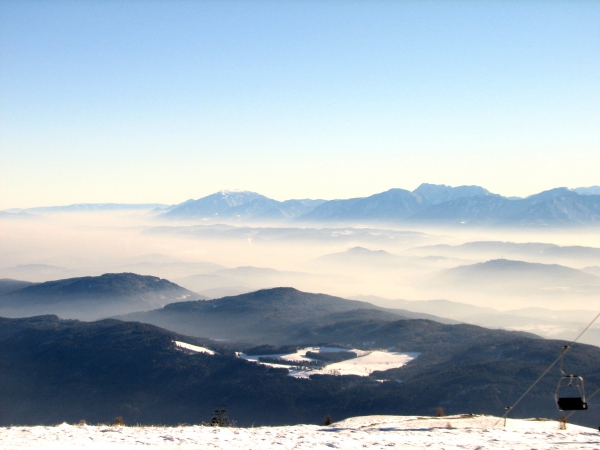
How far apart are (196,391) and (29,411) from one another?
58670 millimetres

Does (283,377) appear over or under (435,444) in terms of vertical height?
under

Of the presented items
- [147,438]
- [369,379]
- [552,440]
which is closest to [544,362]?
[369,379]

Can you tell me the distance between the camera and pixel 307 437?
34.1 m

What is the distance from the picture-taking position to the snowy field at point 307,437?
30562mm

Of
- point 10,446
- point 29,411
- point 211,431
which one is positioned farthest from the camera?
point 29,411

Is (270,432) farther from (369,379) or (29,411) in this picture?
(29,411)

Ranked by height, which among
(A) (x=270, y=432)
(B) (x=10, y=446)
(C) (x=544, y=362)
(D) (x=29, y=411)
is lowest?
(D) (x=29, y=411)

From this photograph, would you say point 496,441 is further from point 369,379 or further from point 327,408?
point 369,379

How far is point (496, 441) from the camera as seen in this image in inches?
1280

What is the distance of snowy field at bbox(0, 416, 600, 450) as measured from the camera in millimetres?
30562

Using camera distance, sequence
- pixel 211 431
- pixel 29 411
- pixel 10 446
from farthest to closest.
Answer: pixel 29 411 → pixel 211 431 → pixel 10 446

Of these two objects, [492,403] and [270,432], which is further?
[492,403]

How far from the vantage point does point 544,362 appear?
195 metres

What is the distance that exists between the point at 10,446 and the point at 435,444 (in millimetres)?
23547
